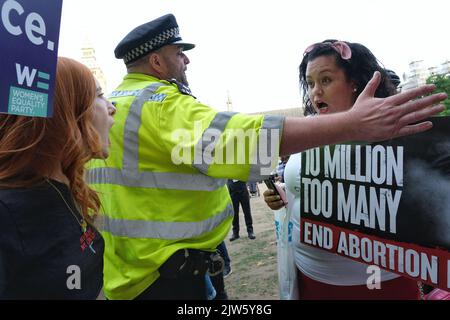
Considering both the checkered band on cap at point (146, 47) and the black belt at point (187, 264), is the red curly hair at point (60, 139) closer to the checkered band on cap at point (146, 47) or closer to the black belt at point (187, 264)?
the black belt at point (187, 264)

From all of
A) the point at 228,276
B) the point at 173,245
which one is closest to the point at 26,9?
the point at 173,245

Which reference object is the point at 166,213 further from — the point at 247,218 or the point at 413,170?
the point at 247,218

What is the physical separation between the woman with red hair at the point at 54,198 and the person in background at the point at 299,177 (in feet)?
3.67

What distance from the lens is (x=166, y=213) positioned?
1.50 m

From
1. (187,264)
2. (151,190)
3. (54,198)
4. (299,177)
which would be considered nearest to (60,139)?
(54,198)

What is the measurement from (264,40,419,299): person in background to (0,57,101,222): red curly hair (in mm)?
1107

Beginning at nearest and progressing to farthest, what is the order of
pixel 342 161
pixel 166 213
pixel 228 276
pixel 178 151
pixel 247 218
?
pixel 178 151 < pixel 166 213 < pixel 342 161 < pixel 228 276 < pixel 247 218

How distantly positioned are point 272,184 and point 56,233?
50.7 inches

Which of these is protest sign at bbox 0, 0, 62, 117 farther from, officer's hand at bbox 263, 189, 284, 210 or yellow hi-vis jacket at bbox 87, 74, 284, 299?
officer's hand at bbox 263, 189, 284, 210

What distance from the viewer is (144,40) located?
1.81m

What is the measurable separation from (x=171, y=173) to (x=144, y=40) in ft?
2.53

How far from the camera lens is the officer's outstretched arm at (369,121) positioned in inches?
41.0

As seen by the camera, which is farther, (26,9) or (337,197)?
(337,197)

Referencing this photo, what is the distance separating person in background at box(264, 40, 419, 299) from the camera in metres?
1.71
